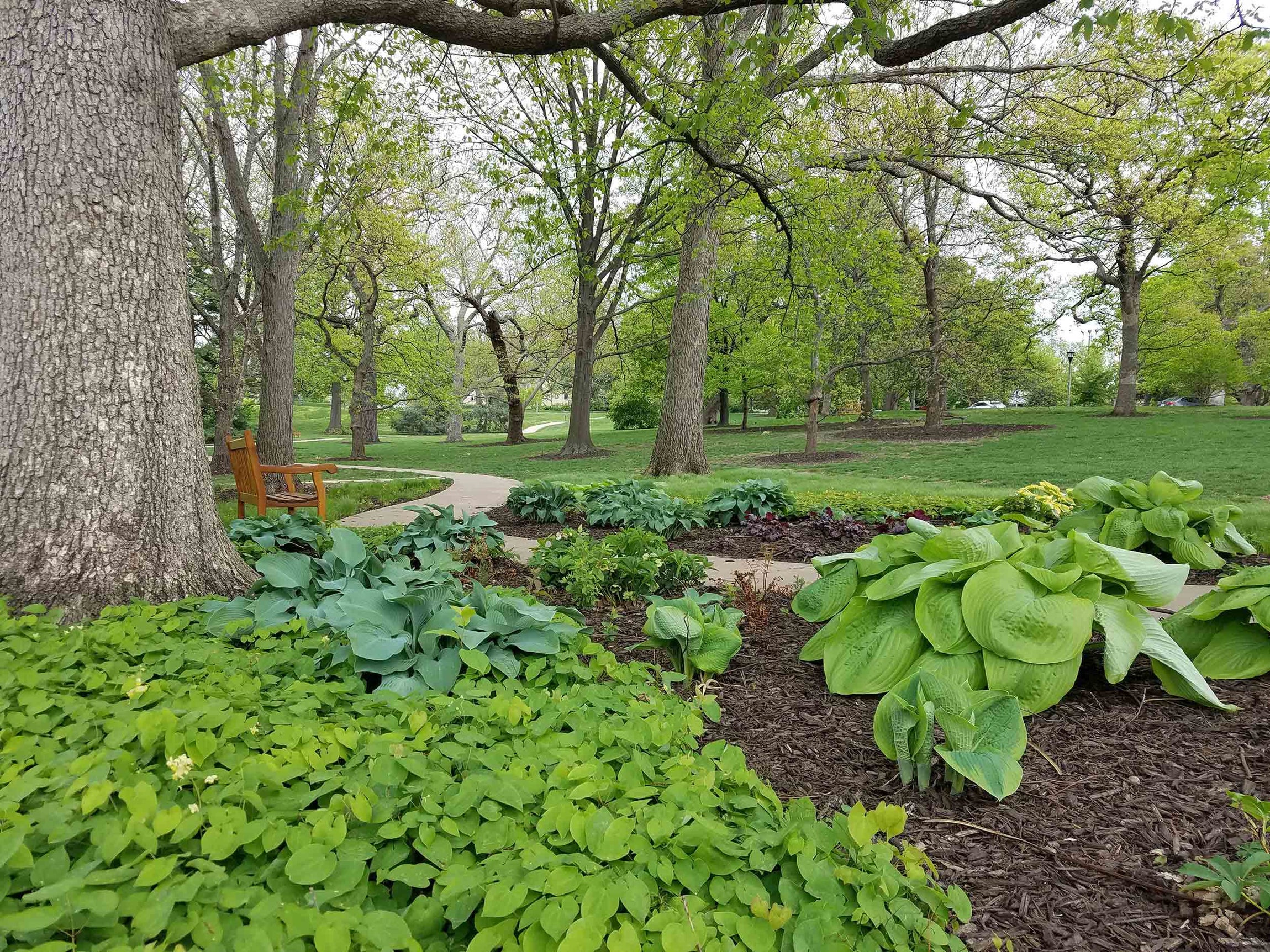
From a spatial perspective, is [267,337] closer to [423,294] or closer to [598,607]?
[598,607]

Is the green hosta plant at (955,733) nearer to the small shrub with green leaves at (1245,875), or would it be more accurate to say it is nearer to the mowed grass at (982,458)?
the small shrub with green leaves at (1245,875)

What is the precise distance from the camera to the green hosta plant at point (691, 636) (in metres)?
2.55

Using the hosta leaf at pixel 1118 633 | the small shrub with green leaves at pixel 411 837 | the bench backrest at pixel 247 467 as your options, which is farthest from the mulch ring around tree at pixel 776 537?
the small shrub with green leaves at pixel 411 837

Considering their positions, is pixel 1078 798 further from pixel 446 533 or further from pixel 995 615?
pixel 446 533

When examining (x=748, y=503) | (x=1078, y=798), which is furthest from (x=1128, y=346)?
(x=1078, y=798)

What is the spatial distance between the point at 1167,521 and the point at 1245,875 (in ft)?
10.1

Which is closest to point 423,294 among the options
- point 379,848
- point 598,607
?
point 598,607

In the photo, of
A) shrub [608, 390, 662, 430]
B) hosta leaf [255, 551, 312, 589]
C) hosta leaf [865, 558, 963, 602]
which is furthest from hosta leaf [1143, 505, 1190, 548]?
shrub [608, 390, 662, 430]

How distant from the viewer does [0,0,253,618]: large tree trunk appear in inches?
110

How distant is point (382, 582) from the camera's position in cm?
280

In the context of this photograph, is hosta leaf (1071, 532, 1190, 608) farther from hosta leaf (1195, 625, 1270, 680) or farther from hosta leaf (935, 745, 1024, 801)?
hosta leaf (935, 745, 1024, 801)

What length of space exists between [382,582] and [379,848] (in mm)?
1594

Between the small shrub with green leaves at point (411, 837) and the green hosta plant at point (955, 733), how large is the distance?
0.86ft

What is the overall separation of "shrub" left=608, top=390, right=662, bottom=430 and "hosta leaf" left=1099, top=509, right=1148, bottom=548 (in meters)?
27.4
